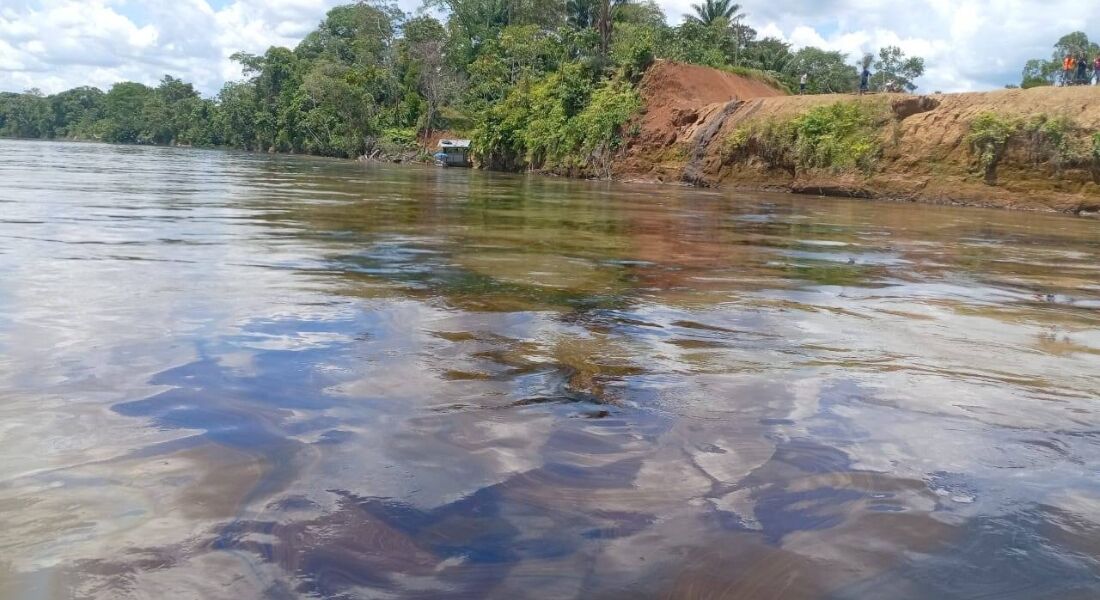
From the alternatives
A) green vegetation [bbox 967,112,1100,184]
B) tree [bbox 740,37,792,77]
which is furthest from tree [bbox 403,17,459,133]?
green vegetation [bbox 967,112,1100,184]

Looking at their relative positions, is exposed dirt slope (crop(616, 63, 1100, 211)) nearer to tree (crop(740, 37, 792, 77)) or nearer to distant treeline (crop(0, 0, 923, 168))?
distant treeline (crop(0, 0, 923, 168))

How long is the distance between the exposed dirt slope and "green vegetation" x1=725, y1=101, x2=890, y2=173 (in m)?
0.24

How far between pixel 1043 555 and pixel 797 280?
13.6 feet

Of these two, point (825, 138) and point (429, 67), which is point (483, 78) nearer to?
point (429, 67)

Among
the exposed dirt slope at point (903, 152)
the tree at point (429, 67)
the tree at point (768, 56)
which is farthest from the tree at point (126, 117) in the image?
the exposed dirt slope at point (903, 152)

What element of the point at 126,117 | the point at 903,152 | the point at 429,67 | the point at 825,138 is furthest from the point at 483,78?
the point at 126,117

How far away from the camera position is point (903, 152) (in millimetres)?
22078

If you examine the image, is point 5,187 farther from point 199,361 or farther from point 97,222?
point 199,361

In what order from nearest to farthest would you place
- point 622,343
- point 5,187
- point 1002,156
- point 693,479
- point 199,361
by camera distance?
1. point 693,479
2. point 199,361
3. point 622,343
4. point 5,187
5. point 1002,156

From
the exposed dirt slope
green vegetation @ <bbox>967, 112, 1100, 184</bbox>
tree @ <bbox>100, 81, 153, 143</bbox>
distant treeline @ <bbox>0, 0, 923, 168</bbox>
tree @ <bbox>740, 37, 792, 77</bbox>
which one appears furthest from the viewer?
tree @ <bbox>100, 81, 153, 143</bbox>

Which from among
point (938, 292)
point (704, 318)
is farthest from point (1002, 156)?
point (704, 318)

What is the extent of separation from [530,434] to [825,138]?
75.9 feet

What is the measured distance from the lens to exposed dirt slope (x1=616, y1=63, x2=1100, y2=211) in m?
19.3

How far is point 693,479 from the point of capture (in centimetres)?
217
